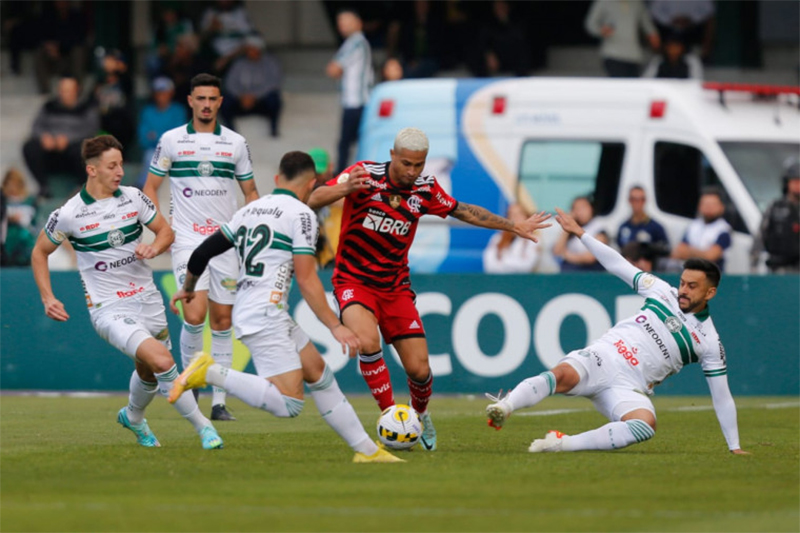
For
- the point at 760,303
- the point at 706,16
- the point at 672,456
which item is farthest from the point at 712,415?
the point at 706,16

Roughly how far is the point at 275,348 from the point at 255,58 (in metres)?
14.3

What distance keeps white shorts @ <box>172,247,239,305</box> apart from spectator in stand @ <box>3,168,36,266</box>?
655 cm

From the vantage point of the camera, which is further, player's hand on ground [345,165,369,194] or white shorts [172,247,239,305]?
white shorts [172,247,239,305]

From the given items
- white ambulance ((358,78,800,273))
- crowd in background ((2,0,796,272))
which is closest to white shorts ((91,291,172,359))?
white ambulance ((358,78,800,273))

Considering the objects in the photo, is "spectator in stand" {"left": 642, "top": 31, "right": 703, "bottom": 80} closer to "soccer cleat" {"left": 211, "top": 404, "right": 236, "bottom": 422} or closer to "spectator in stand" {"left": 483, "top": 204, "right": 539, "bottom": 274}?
"spectator in stand" {"left": 483, "top": 204, "right": 539, "bottom": 274}

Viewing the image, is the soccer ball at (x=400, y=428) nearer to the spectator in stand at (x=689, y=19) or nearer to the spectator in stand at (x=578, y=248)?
the spectator in stand at (x=578, y=248)

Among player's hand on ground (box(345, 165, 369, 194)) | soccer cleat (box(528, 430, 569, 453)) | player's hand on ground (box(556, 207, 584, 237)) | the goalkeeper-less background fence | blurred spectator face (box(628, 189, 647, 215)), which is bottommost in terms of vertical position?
the goalkeeper-less background fence

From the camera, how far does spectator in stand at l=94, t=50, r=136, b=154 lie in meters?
22.4

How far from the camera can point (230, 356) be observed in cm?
1316

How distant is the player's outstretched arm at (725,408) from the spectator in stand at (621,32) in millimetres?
12273

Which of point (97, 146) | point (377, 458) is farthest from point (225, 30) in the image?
point (377, 458)

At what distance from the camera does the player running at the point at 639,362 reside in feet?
34.2

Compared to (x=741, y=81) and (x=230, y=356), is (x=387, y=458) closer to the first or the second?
(x=230, y=356)

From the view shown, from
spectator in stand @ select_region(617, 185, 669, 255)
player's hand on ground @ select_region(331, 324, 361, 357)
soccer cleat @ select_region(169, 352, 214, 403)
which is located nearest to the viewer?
player's hand on ground @ select_region(331, 324, 361, 357)
